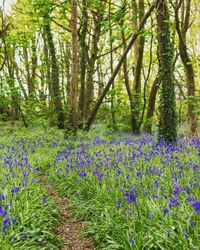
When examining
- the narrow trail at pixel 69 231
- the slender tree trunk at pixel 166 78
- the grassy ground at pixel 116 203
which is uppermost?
the slender tree trunk at pixel 166 78

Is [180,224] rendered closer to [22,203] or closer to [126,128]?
[22,203]

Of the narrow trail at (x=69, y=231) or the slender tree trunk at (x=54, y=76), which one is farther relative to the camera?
the slender tree trunk at (x=54, y=76)

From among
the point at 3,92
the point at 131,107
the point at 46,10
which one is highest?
the point at 46,10

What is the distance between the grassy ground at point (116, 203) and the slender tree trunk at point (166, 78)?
1864 millimetres

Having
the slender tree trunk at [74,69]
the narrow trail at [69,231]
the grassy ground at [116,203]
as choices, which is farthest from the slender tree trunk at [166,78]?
the narrow trail at [69,231]

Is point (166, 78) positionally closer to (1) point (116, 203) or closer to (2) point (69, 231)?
(1) point (116, 203)

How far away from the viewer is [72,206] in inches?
202

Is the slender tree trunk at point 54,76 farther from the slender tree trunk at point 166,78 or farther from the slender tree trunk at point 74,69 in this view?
the slender tree trunk at point 166,78

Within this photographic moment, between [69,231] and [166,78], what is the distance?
591 cm

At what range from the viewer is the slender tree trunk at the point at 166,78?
8.60 meters

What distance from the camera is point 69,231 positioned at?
4410 mm

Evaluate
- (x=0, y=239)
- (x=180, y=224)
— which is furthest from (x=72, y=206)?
→ (x=180, y=224)

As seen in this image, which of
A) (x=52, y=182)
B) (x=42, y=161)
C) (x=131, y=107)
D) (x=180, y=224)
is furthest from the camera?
(x=131, y=107)

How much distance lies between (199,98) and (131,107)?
652 cm
